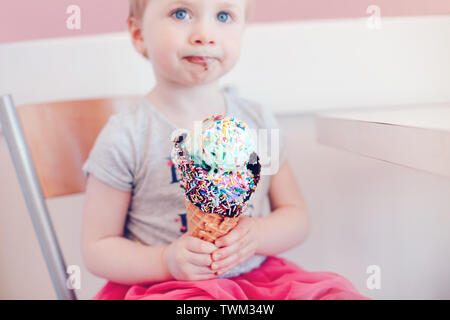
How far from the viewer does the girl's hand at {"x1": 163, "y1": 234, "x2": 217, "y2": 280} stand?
1.50ft

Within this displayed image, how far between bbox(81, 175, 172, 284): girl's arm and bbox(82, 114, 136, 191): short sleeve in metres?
0.01

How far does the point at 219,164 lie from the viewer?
38 centimetres

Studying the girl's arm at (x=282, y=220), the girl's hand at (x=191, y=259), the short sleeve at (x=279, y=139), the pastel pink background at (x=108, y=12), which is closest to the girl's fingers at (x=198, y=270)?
the girl's hand at (x=191, y=259)

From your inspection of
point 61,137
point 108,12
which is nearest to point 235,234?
point 61,137

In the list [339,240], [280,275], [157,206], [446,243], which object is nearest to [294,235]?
[280,275]

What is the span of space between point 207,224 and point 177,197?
0.15m

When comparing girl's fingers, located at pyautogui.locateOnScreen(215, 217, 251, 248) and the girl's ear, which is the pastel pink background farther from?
girl's fingers, located at pyautogui.locateOnScreen(215, 217, 251, 248)

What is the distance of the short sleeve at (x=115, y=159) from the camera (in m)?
0.56

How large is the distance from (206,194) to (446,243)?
0.65 m

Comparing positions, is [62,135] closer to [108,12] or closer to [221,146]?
[108,12]

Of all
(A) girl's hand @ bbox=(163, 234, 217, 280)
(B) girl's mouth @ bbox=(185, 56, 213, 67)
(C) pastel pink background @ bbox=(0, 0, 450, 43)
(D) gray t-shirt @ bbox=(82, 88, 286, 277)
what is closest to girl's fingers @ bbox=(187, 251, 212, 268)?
(A) girl's hand @ bbox=(163, 234, 217, 280)

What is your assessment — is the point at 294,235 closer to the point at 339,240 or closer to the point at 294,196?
the point at 294,196
